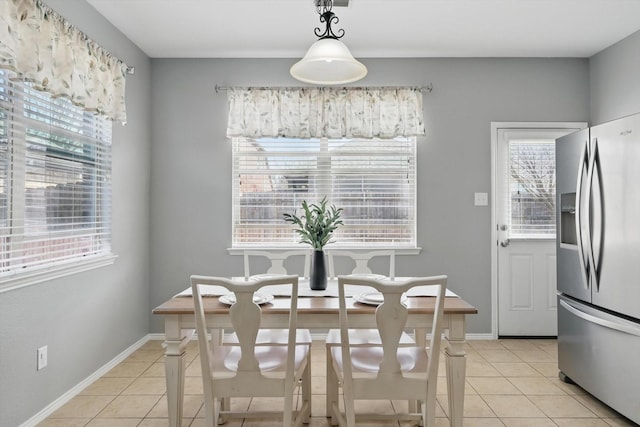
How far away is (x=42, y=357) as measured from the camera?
2.41 meters

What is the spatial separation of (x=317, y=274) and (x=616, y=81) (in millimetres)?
3093

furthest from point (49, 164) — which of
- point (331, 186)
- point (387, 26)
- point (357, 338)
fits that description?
point (387, 26)

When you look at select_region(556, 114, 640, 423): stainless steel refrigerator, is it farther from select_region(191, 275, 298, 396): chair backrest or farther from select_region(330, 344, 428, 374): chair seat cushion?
select_region(191, 275, 298, 396): chair backrest

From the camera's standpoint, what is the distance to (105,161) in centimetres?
315

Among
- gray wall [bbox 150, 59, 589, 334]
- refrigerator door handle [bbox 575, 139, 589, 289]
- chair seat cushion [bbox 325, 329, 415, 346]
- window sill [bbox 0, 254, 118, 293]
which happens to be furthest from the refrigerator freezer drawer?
window sill [bbox 0, 254, 118, 293]

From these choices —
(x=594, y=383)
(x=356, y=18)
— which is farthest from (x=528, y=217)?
(x=356, y=18)

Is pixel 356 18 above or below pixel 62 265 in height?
above

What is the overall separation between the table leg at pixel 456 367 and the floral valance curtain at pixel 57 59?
2441 millimetres

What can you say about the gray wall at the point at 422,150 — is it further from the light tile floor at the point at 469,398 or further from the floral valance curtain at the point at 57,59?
the floral valance curtain at the point at 57,59

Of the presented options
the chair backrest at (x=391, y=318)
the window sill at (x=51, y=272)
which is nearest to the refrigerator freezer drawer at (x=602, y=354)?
the chair backrest at (x=391, y=318)

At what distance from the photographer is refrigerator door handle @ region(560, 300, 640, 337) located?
88.1 inches

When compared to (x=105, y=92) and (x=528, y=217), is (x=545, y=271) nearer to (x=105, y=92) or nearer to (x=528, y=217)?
(x=528, y=217)

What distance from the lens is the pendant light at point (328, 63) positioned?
2.12m

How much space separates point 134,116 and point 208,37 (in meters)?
0.91
